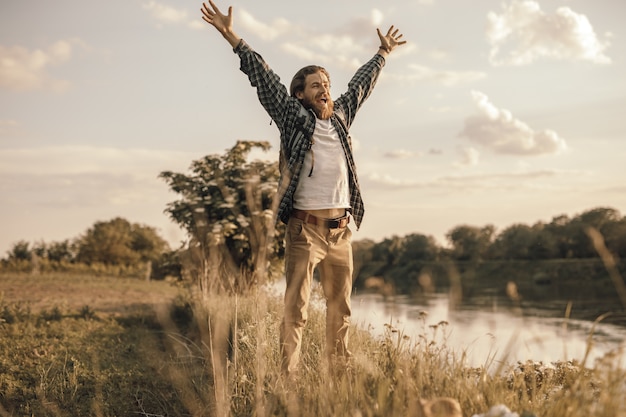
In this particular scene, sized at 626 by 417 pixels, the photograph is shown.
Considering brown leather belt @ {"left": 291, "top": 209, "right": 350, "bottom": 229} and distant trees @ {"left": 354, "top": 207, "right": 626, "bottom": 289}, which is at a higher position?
distant trees @ {"left": 354, "top": 207, "right": 626, "bottom": 289}

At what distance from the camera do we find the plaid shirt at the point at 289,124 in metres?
3.34

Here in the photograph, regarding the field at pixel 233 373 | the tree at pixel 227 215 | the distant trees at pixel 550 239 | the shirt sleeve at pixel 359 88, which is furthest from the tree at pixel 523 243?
the shirt sleeve at pixel 359 88

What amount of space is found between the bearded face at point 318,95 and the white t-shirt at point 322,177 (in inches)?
3.3

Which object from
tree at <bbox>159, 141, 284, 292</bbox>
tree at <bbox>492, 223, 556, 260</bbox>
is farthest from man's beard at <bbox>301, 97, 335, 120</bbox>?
tree at <bbox>492, 223, 556, 260</bbox>

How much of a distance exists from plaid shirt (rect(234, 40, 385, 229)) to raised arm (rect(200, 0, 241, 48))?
66 mm

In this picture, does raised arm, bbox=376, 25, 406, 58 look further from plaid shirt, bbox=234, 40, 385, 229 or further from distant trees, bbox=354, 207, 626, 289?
distant trees, bbox=354, 207, 626, 289

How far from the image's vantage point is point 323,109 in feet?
11.3

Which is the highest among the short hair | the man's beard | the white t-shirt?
the short hair

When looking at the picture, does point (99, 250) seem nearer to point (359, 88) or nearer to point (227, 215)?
point (227, 215)

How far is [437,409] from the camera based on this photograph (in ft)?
6.47

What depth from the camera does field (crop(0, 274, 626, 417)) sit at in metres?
2.30

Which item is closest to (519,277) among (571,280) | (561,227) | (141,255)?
(571,280)

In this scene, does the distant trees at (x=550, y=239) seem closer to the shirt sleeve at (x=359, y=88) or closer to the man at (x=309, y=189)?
the shirt sleeve at (x=359, y=88)

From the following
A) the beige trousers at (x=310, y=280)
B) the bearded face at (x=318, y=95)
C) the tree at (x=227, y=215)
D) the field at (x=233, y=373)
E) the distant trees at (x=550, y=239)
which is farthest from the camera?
the distant trees at (x=550, y=239)
